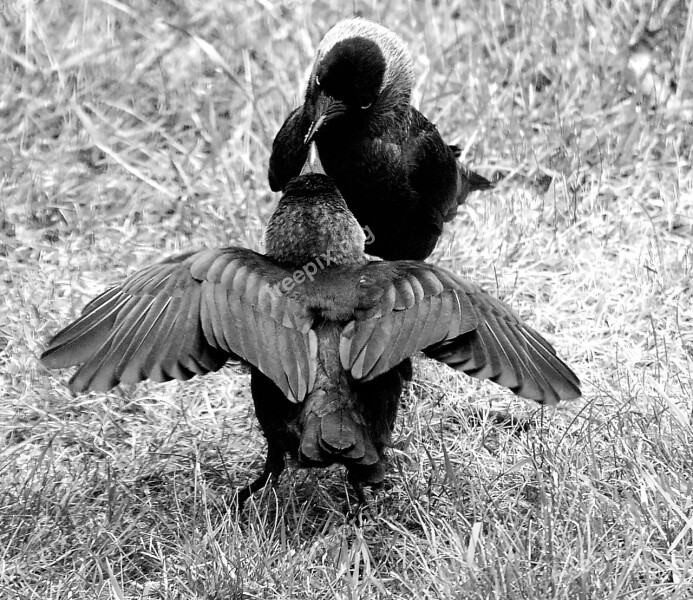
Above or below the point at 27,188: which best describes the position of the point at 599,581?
above

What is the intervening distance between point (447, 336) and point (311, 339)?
0.42 m

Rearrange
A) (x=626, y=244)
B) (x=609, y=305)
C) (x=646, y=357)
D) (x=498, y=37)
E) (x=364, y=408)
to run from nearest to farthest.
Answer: (x=364, y=408) → (x=646, y=357) → (x=609, y=305) → (x=626, y=244) → (x=498, y=37)

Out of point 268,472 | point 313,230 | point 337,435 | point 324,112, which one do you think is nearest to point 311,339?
point 337,435

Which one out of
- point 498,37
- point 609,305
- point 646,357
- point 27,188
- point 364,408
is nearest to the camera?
point 364,408

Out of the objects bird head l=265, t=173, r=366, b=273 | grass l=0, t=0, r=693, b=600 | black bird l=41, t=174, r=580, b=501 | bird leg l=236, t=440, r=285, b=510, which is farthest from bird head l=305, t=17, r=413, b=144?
bird leg l=236, t=440, r=285, b=510

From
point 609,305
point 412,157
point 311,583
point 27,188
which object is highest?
point 412,157

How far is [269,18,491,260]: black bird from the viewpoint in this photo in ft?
14.7

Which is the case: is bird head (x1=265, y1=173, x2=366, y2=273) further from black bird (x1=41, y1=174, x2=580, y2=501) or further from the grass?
the grass

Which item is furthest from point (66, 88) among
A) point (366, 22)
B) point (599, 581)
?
point (599, 581)

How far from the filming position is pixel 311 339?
3.36 m

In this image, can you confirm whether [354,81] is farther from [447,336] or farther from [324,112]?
[447,336]

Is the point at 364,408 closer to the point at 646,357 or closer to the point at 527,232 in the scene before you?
the point at 646,357

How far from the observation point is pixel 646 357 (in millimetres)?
4477

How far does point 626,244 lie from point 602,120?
100 cm
